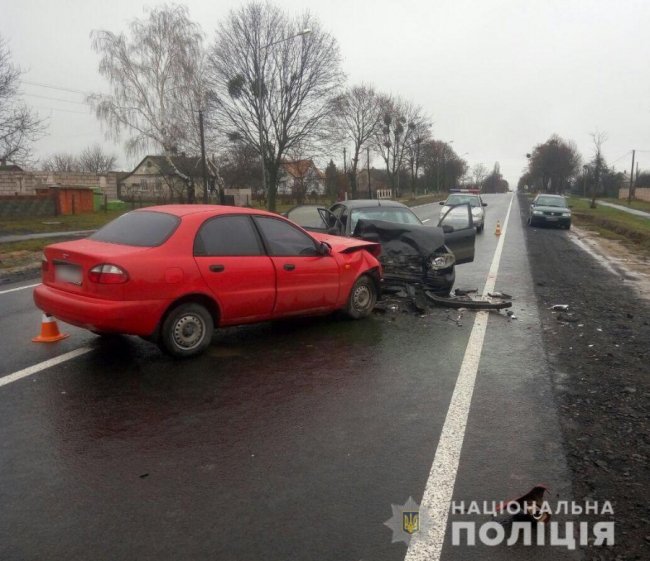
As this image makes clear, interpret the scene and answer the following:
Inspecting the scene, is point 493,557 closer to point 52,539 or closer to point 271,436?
point 271,436

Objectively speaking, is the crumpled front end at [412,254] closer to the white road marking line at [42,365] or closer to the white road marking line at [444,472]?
the white road marking line at [444,472]

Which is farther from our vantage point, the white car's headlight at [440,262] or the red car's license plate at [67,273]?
the white car's headlight at [440,262]

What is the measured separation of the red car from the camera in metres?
5.27

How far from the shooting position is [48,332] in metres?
6.46

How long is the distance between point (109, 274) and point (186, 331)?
94 centimetres

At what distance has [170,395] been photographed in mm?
4809

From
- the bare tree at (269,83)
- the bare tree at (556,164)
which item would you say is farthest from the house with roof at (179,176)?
the bare tree at (556,164)

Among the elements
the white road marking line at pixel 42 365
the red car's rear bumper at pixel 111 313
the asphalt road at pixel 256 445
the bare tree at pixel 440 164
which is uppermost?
the bare tree at pixel 440 164

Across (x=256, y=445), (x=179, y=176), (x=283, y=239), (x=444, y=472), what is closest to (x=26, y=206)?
(x=179, y=176)

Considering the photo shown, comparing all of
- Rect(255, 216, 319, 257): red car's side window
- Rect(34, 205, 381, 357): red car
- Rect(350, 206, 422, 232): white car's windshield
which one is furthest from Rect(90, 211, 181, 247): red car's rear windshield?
Rect(350, 206, 422, 232): white car's windshield

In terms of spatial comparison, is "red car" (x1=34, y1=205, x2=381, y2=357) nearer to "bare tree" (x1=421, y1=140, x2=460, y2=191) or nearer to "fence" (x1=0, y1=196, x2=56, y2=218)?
"fence" (x1=0, y1=196, x2=56, y2=218)

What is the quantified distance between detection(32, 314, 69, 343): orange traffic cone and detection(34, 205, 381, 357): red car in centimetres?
65

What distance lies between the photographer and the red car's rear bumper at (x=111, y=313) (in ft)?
17.1

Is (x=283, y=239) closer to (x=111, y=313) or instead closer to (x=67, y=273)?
(x=111, y=313)
